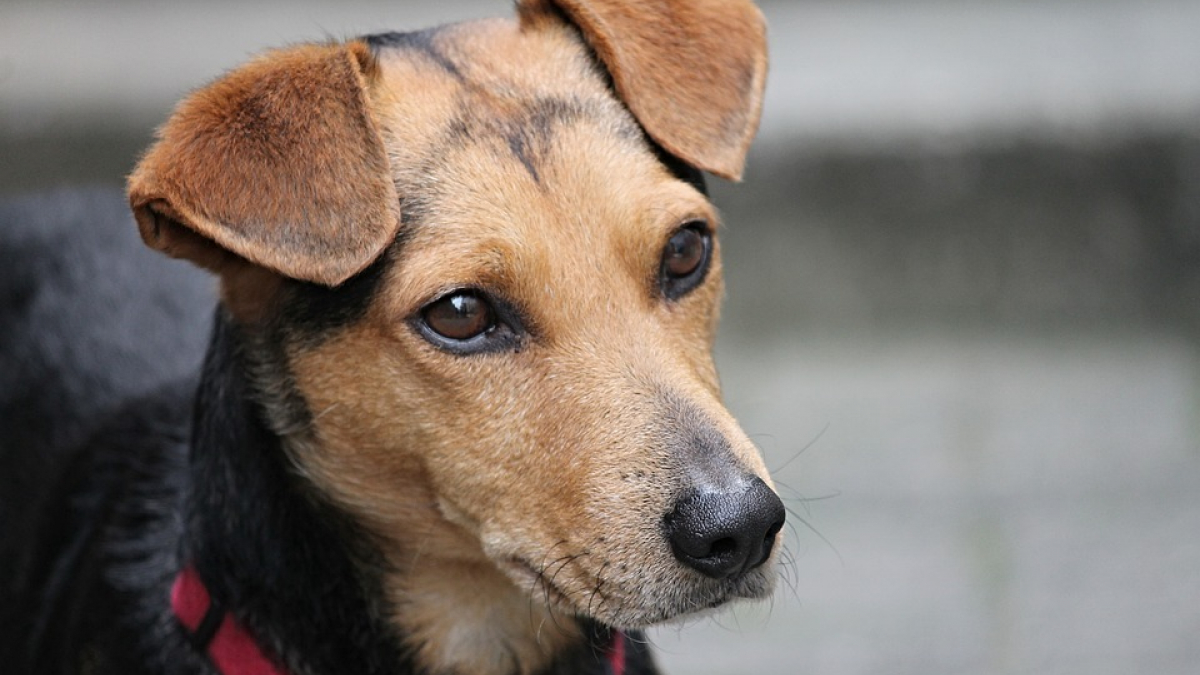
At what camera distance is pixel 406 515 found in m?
3.32

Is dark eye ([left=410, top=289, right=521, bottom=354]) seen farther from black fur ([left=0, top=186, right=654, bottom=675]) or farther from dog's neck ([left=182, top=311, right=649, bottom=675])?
dog's neck ([left=182, top=311, right=649, bottom=675])

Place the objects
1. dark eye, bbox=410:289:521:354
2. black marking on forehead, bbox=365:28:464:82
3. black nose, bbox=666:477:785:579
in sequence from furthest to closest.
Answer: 1. black marking on forehead, bbox=365:28:464:82
2. dark eye, bbox=410:289:521:354
3. black nose, bbox=666:477:785:579

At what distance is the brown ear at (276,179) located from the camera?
9.70ft

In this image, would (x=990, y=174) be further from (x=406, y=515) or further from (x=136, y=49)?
(x=406, y=515)

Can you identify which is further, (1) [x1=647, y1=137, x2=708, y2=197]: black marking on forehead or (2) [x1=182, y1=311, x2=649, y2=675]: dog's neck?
(1) [x1=647, y1=137, x2=708, y2=197]: black marking on forehead

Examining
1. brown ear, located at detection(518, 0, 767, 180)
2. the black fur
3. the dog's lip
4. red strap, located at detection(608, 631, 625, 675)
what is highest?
brown ear, located at detection(518, 0, 767, 180)

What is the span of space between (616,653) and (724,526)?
2.60ft

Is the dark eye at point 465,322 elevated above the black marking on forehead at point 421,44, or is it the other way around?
the black marking on forehead at point 421,44

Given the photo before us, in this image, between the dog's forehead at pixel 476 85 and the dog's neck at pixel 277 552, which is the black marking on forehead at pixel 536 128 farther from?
the dog's neck at pixel 277 552

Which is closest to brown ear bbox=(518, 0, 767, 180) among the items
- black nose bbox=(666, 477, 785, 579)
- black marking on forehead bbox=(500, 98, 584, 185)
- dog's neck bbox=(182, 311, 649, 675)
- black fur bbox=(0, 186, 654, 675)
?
black marking on forehead bbox=(500, 98, 584, 185)

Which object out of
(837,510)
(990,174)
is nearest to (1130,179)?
(990,174)

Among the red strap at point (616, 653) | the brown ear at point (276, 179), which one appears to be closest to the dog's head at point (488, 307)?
the brown ear at point (276, 179)

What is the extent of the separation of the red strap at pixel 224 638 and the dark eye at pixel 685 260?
1144 mm

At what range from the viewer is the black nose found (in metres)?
2.84
